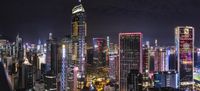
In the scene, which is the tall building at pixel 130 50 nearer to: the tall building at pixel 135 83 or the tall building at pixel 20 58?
the tall building at pixel 135 83

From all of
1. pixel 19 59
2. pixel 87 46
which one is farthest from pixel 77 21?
pixel 19 59

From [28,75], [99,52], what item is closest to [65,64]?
[28,75]

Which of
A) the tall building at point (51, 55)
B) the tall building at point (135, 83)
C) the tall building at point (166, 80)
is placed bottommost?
the tall building at point (166, 80)

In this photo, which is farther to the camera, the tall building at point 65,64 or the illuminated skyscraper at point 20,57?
the tall building at point 65,64

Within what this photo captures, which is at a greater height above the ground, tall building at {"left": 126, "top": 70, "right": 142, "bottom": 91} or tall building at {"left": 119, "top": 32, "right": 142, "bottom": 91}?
tall building at {"left": 119, "top": 32, "right": 142, "bottom": 91}

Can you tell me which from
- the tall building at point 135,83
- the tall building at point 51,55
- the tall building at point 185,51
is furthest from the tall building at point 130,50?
the tall building at point 135,83

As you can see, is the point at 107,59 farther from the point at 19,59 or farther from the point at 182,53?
the point at 19,59

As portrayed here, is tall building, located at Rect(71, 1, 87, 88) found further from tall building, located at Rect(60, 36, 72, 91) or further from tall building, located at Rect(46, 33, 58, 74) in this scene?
tall building, located at Rect(46, 33, 58, 74)

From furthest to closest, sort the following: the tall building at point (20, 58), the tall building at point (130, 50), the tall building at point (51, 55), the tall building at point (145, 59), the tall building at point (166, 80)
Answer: the tall building at point (145, 59)
the tall building at point (130, 50)
the tall building at point (166, 80)
the tall building at point (51, 55)
the tall building at point (20, 58)

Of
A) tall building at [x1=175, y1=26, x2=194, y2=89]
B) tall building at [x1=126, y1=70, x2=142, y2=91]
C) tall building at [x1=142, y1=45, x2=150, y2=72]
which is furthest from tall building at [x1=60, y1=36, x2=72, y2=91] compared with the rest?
tall building at [x1=175, y1=26, x2=194, y2=89]
